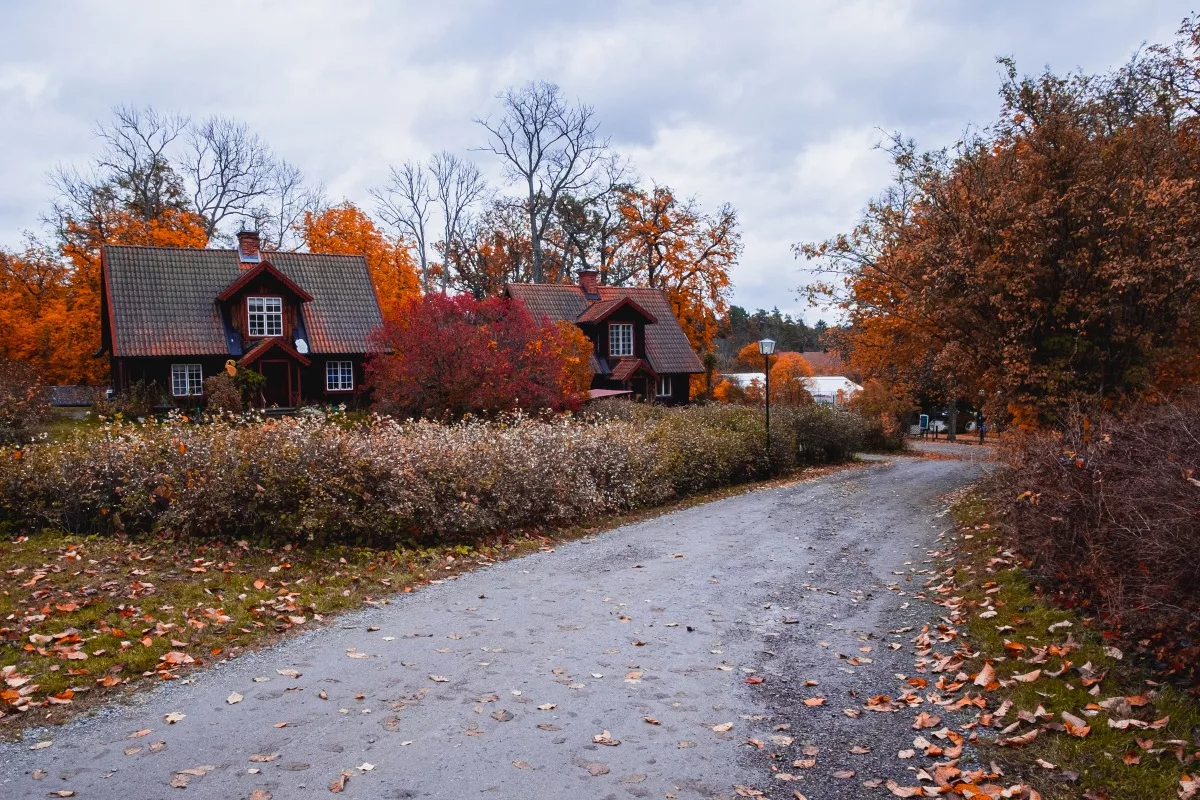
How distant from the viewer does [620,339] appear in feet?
116

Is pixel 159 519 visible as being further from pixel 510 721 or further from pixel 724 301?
pixel 724 301

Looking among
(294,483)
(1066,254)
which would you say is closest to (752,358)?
(1066,254)

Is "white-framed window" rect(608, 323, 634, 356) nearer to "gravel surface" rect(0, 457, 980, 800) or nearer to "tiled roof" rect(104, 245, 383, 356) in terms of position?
"tiled roof" rect(104, 245, 383, 356)

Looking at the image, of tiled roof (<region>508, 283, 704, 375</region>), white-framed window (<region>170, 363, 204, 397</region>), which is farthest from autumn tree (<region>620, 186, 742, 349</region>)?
white-framed window (<region>170, 363, 204, 397</region>)

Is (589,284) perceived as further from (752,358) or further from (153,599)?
(153,599)

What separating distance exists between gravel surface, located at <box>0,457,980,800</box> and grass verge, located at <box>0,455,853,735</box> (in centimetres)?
40

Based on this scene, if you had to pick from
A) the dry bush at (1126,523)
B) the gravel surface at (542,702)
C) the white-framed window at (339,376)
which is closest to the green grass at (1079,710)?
the dry bush at (1126,523)

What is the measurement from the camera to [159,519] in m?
10.7

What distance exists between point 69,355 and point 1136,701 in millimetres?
40386

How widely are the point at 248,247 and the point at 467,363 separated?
1652 cm

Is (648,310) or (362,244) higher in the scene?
(362,244)

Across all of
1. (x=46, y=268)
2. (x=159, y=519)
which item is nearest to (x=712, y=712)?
(x=159, y=519)

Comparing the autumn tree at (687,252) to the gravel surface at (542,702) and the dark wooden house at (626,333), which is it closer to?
the dark wooden house at (626,333)

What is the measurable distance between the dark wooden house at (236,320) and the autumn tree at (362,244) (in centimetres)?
958
